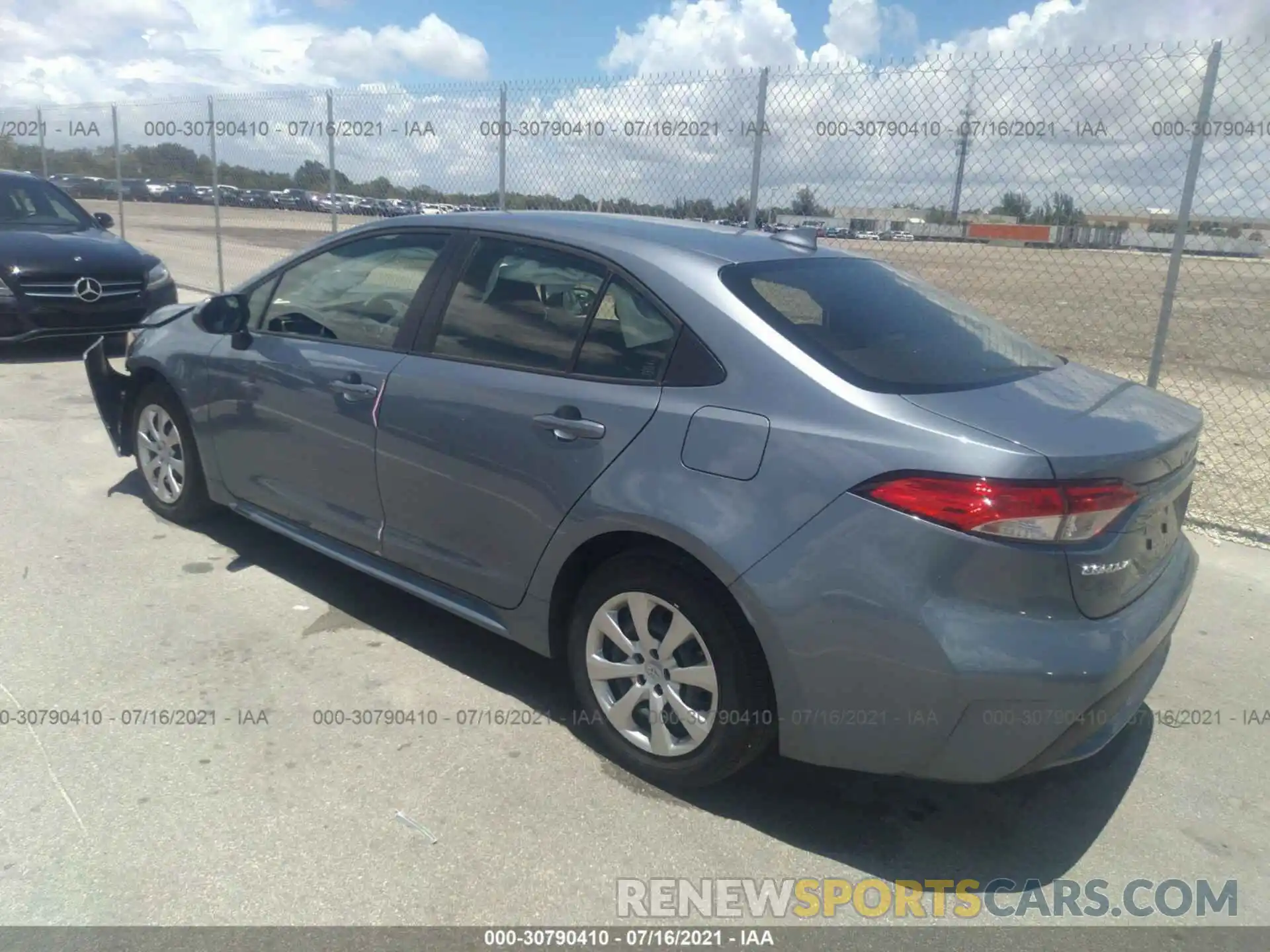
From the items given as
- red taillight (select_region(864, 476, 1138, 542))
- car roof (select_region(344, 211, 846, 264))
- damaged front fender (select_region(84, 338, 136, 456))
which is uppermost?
car roof (select_region(344, 211, 846, 264))

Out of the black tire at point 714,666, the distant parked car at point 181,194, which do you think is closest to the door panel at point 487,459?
the black tire at point 714,666

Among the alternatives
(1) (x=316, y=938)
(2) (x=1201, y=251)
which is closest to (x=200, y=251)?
(2) (x=1201, y=251)

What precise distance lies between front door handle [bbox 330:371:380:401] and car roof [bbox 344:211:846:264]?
0.67 meters

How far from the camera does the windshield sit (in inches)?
376

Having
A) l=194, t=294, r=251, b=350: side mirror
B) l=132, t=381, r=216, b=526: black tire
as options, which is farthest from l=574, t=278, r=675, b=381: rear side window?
l=132, t=381, r=216, b=526: black tire

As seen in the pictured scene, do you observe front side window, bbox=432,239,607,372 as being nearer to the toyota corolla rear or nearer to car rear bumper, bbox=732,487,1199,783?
the toyota corolla rear

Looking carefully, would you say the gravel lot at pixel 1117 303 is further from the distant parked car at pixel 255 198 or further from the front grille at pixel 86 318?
the front grille at pixel 86 318

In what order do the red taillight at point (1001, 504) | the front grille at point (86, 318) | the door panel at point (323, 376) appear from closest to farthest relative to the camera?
the red taillight at point (1001, 504), the door panel at point (323, 376), the front grille at point (86, 318)

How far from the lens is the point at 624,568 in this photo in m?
3.08

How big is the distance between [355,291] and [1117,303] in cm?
1715

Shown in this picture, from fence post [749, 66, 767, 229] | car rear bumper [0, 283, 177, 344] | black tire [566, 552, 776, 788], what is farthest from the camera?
car rear bumper [0, 283, 177, 344]

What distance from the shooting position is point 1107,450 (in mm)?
2656

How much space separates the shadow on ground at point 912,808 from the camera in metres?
2.90

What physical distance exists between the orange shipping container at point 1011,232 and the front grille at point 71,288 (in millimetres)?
7235
